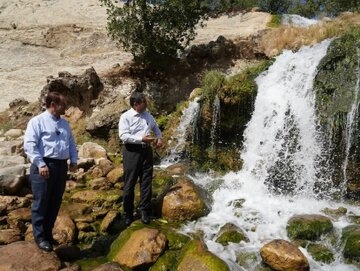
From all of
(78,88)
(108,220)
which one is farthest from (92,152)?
(78,88)

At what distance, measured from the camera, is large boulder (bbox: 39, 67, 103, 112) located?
15109mm

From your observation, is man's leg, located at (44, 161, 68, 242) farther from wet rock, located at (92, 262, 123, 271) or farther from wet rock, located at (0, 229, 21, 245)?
wet rock, located at (0, 229, 21, 245)

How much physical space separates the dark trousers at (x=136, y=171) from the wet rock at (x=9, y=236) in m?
1.65

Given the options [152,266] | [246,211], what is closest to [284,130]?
[246,211]

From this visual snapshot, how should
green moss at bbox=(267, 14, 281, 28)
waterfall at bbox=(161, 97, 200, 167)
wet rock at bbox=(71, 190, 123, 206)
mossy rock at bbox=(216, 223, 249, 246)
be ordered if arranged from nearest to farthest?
mossy rock at bbox=(216, 223, 249, 246) → wet rock at bbox=(71, 190, 123, 206) → waterfall at bbox=(161, 97, 200, 167) → green moss at bbox=(267, 14, 281, 28)

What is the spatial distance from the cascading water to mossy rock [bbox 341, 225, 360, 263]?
15cm

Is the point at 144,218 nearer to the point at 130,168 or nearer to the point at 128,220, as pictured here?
the point at 128,220

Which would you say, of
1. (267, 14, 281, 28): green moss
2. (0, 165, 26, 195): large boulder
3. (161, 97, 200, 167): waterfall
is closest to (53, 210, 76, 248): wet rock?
(0, 165, 26, 195): large boulder

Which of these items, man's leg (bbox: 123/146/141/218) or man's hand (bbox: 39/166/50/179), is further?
man's leg (bbox: 123/146/141/218)

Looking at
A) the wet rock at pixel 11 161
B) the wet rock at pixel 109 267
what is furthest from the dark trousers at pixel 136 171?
the wet rock at pixel 11 161

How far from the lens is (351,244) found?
18.4 ft

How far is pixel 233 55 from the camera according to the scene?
15461mm

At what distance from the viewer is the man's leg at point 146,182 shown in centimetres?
600

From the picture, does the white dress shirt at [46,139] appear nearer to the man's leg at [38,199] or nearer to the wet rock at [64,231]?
the man's leg at [38,199]
